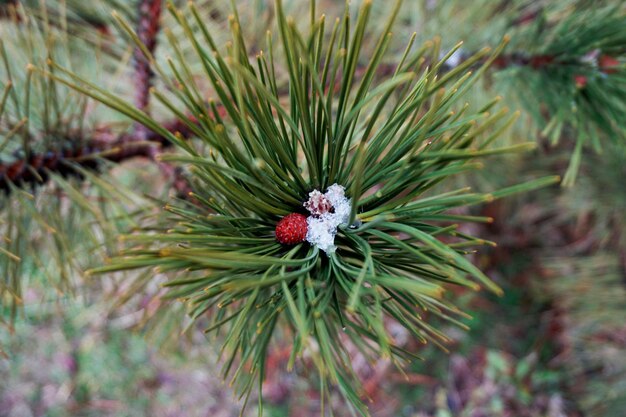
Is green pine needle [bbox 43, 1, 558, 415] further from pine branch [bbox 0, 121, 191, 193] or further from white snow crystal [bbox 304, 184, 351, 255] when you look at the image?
pine branch [bbox 0, 121, 191, 193]

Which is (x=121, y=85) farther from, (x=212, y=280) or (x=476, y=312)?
(x=476, y=312)

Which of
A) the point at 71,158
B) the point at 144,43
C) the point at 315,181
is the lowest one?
the point at 315,181

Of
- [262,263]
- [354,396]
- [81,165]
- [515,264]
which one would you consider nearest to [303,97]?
[262,263]

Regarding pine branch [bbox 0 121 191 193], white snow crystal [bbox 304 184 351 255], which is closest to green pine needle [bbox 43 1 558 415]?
white snow crystal [bbox 304 184 351 255]

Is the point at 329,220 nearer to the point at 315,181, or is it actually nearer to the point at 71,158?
the point at 315,181

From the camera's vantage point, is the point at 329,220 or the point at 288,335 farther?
the point at 288,335

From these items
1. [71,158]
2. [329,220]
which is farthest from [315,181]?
[71,158]
